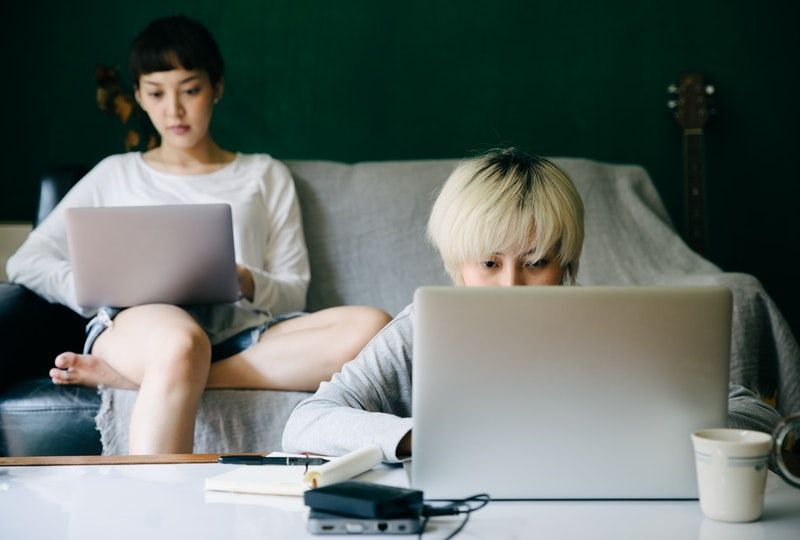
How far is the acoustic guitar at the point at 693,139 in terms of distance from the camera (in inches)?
122

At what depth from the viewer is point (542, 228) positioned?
1.28 m

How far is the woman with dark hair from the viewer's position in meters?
1.85

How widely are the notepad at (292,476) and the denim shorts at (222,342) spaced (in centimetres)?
113

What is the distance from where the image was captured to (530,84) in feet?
10.7

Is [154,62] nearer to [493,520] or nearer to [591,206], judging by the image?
[591,206]

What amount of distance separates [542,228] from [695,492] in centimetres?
49

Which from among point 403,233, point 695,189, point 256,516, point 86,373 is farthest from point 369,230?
point 256,516

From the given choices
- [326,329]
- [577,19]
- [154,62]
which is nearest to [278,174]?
[154,62]

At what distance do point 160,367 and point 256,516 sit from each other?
104 cm

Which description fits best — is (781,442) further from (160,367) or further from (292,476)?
(160,367)

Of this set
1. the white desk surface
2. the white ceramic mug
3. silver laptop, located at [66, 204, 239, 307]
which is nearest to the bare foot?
silver laptop, located at [66, 204, 239, 307]

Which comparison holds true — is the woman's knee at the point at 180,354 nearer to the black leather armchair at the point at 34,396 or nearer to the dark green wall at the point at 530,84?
the black leather armchair at the point at 34,396

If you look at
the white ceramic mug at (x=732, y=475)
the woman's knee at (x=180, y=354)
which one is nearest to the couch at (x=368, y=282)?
the woman's knee at (x=180, y=354)

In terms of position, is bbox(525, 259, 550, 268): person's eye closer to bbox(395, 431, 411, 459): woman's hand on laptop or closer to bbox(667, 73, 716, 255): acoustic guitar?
bbox(395, 431, 411, 459): woman's hand on laptop
